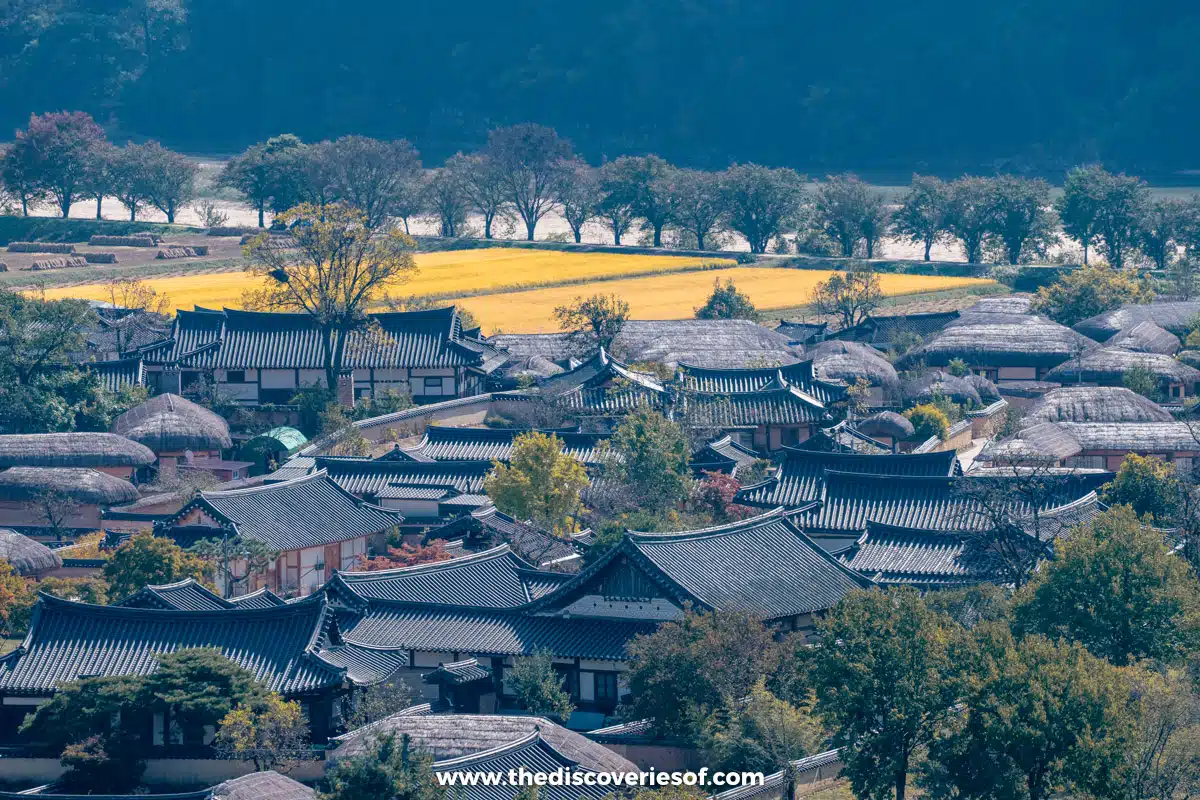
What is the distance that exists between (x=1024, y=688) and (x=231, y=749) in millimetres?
11067

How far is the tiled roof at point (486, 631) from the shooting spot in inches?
1180

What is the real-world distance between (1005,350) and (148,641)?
37895 mm

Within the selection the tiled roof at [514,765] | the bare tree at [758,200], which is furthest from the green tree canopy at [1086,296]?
the tiled roof at [514,765]

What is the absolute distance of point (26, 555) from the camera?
38594mm

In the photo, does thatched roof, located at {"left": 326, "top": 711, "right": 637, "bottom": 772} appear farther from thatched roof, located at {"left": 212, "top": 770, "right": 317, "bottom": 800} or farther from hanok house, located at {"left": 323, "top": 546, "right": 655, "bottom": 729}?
hanok house, located at {"left": 323, "top": 546, "right": 655, "bottom": 729}

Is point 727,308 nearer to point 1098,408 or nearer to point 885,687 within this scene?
point 1098,408

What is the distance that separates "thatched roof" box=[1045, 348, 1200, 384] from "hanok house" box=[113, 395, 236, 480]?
25390 millimetres

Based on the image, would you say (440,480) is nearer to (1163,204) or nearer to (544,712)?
(544,712)

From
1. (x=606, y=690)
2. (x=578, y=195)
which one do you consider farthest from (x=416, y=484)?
(x=578, y=195)

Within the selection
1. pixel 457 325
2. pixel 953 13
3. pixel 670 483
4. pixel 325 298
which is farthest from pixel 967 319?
pixel 953 13

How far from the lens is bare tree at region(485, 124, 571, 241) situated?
10288 centimetres

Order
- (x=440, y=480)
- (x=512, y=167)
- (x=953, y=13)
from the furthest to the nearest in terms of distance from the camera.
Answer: (x=953, y=13)
(x=512, y=167)
(x=440, y=480)

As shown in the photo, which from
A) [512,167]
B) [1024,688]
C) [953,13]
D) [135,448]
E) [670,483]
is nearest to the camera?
[1024,688]

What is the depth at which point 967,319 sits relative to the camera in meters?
65.7
